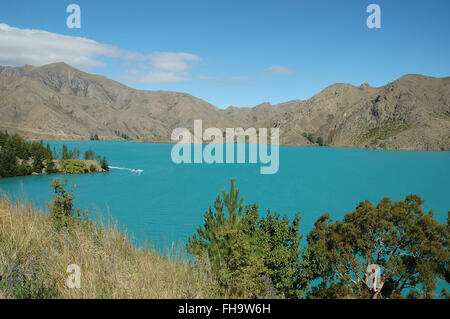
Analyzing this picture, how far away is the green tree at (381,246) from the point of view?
14516 millimetres

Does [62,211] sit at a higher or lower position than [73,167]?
higher

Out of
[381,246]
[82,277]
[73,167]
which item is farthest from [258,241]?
[73,167]

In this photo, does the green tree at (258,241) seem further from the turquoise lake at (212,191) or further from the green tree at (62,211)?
the turquoise lake at (212,191)

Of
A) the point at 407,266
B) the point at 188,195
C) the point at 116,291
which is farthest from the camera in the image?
the point at 188,195

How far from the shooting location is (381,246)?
15.8 m

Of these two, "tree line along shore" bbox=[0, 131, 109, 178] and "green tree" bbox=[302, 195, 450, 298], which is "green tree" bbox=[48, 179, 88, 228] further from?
"tree line along shore" bbox=[0, 131, 109, 178]

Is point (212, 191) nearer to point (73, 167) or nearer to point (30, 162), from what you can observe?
point (73, 167)

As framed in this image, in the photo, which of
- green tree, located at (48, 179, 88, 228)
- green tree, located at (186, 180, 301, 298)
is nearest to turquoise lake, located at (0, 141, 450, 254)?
green tree, located at (186, 180, 301, 298)

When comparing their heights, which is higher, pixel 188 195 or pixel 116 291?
pixel 116 291

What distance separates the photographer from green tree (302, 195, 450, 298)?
14.5 meters

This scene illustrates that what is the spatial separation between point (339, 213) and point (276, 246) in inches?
1500

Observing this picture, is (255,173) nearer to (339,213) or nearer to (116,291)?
(339,213)
